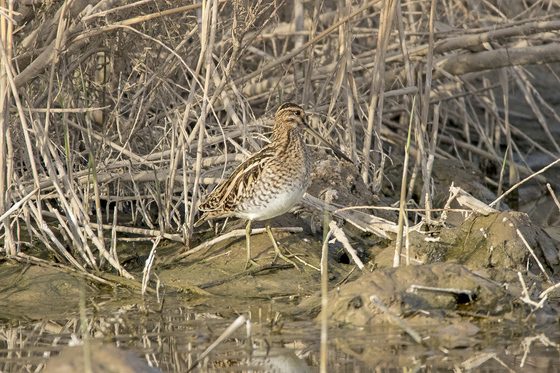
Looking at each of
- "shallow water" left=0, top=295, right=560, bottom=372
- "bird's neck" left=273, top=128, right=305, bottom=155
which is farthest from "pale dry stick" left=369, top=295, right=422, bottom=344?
"bird's neck" left=273, top=128, right=305, bottom=155

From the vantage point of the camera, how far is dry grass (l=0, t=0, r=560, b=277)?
15.7 ft

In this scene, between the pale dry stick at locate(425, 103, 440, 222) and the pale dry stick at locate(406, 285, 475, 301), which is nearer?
the pale dry stick at locate(406, 285, 475, 301)

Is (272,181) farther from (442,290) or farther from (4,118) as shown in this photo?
(4,118)

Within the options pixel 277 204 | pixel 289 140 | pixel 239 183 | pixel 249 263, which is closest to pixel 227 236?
pixel 249 263

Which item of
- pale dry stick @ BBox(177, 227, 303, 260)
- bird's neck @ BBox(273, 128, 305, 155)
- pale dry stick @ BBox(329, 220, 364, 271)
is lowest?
pale dry stick @ BBox(177, 227, 303, 260)

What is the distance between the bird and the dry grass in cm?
27

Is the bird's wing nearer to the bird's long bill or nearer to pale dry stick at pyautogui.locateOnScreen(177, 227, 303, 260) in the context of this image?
pale dry stick at pyautogui.locateOnScreen(177, 227, 303, 260)

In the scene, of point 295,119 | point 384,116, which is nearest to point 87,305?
point 295,119

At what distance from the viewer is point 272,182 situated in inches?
191

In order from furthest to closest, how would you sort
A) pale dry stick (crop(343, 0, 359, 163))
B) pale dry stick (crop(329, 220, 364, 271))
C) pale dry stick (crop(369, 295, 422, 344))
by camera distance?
pale dry stick (crop(343, 0, 359, 163)) < pale dry stick (crop(329, 220, 364, 271)) < pale dry stick (crop(369, 295, 422, 344))

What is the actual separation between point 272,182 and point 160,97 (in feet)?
4.60

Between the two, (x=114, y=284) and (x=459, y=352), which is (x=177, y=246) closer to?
(x=114, y=284)

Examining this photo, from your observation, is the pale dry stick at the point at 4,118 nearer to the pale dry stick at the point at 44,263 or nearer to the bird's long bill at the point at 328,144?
the pale dry stick at the point at 44,263

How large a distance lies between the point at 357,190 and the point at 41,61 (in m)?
2.63
